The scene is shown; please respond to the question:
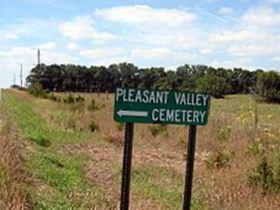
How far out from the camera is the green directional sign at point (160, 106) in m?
5.96

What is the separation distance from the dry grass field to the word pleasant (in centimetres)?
182

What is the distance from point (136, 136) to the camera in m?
19.7

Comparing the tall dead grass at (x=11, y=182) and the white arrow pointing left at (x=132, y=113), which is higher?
the white arrow pointing left at (x=132, y=113)

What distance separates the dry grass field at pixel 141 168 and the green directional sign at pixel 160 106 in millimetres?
1741

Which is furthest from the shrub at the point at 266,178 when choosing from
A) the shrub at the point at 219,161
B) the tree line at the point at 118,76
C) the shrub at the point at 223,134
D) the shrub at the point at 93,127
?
the tree line at the point at 118,76

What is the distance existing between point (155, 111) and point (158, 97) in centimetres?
14

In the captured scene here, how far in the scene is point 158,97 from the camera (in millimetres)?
6125

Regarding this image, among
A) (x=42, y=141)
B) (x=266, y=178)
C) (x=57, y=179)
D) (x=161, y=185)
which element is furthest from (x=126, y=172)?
(x=42, y=141)

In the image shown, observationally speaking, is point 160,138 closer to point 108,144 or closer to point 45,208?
point 108,144

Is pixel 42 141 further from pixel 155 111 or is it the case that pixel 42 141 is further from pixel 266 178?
pixel 155 111

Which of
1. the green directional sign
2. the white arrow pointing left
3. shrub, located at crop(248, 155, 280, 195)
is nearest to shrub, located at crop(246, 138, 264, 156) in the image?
shrub, located at crop(248, 155, 280, 195)

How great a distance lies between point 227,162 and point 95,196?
4606 millimetres

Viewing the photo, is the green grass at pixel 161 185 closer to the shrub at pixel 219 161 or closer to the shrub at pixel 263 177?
the shrub at pixel 219 161

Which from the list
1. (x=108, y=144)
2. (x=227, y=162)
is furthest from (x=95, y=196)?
(x=108, y=144)
